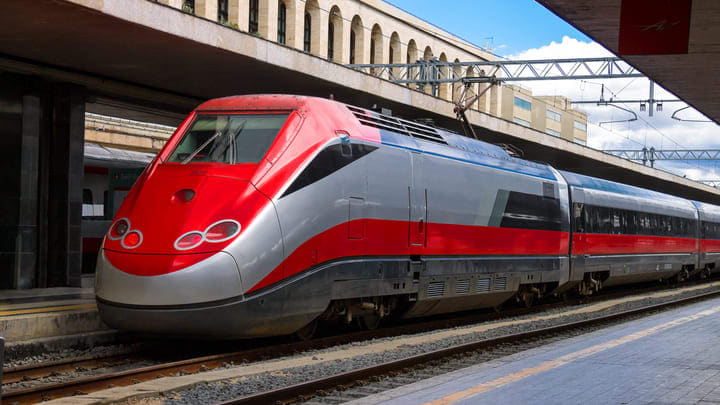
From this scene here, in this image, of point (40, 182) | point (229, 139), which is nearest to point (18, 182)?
point (40, 182)

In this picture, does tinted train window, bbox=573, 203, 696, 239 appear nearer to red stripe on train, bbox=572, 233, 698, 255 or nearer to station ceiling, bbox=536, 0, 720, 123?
red stripe on train, bbox=572, 233, 698, 255

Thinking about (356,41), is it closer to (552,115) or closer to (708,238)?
(708,238)

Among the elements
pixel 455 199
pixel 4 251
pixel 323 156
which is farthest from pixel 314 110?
pixel 4 251

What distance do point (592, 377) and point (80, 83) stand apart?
11.9 meters

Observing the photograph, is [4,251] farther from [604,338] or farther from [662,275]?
[662,275]

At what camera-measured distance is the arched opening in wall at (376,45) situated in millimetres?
52625

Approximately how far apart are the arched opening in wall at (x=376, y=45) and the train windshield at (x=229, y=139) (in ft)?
140

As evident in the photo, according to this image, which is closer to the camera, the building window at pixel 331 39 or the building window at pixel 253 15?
the building window at pixel 253 15

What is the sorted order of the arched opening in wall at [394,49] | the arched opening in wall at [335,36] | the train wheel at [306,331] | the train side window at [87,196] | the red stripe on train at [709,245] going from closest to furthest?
the train wheel at [306,331] → the train side window at [87,196] → the red stripe on train at [709,245] → the arched opening in wall at [335,36] → the arched opening in wall at [394,49]

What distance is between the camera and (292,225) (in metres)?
9.77

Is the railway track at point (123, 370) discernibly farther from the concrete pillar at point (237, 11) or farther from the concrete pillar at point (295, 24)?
the concrete pillar at point (295, 24)

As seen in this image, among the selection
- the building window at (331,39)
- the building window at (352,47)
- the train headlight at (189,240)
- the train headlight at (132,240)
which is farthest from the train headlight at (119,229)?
the building window at (352,47)

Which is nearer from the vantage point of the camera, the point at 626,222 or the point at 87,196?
the point at 87,196

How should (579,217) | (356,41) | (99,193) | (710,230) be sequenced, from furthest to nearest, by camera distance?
(356,41) < (710,230) < (99,193) < (579,217)
